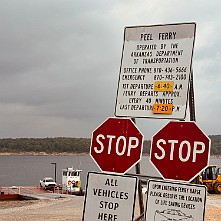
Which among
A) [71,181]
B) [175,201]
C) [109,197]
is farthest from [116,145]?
[71,181]

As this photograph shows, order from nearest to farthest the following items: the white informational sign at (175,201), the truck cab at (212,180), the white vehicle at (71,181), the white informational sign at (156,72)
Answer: the white informational sign at (175,201) < the white informational sign at (156,72) < the truck cab at (212,180) < the white vehicle at (71,181)

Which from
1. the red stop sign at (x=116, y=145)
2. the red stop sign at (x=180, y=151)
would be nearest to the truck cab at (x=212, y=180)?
the red stop sign at (x=116, y=145)

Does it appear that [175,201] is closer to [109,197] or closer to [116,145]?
[109,197]

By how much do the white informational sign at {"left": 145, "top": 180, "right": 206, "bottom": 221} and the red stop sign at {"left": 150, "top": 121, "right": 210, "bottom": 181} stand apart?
4.5 inches

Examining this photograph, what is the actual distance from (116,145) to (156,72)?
3.04 ft

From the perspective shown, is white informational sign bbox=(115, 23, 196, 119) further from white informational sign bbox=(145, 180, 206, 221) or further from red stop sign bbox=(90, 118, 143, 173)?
white informational sign bbox=(145, 180, 206, 221)

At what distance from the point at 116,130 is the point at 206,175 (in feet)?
93.5

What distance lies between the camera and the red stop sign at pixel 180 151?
14.7 feet

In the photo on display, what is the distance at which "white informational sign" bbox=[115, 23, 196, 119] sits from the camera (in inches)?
199

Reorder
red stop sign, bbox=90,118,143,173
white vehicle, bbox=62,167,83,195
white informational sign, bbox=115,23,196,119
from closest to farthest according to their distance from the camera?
red stop sign, bbox=90,118,143,173
white informational sign, bbox=115,23,196,119
white vehicle, bbox=62,167,83,195

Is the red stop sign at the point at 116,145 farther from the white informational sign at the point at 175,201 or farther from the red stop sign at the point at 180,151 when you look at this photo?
the white informational sign at the point at 175,201

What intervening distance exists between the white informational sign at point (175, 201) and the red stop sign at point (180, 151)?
114mm

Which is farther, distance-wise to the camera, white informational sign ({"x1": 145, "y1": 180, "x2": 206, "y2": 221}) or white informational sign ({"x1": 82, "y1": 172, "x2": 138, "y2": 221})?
white informational sign ({"x1": 82, "y1": 172, "x2": 138, "y2": 221})

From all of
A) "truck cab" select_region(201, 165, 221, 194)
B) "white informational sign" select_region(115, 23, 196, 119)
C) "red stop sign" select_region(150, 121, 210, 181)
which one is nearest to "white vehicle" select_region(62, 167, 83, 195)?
"truck cab" select_region(201, 165, 221, 194)
